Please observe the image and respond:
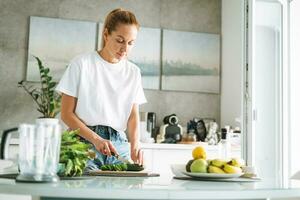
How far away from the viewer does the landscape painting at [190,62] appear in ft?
15.0

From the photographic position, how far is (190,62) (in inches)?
181

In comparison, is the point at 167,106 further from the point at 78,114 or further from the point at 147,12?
the point at 78,114

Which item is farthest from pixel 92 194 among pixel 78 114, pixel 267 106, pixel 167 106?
pixel 167 106

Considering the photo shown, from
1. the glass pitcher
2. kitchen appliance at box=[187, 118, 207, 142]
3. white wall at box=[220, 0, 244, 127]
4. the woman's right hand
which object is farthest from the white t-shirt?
white wall at box=[220, 0, 244, 127]

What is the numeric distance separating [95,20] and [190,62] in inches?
42.5

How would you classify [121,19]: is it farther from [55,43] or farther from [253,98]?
[55,43]

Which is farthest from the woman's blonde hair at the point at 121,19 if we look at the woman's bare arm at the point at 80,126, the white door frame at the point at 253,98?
the white door frame at the point at 253,98

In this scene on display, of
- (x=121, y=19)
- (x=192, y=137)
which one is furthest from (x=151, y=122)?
(x=121, y=19)

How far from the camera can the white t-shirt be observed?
202 cm

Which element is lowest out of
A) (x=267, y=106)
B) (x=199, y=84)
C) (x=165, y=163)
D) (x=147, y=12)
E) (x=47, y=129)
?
(x=165, y=163)

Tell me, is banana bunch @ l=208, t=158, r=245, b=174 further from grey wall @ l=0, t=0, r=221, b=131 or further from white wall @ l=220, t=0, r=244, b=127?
grey wall @ l=0, t=0, r=221, b=131

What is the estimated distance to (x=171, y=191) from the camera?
3.30 ft

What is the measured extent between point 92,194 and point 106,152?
2.44 feet
